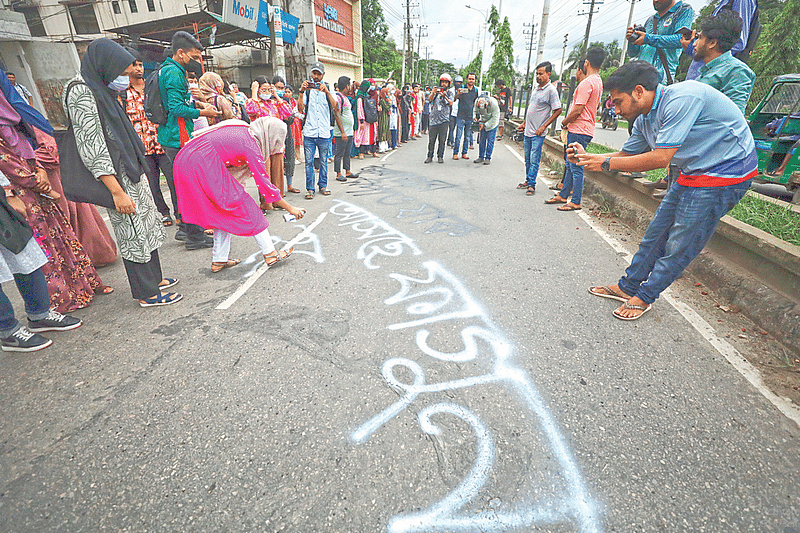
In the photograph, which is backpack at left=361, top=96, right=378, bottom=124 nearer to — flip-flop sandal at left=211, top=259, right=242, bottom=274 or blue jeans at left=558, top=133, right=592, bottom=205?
blue jeans at left=558, top=133, right=592, bottom=205

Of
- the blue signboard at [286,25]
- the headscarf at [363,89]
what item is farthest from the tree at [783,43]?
the blue signboard at [286,25]

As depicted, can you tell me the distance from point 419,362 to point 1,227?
104 inches

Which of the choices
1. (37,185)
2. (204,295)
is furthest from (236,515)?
(37,185)

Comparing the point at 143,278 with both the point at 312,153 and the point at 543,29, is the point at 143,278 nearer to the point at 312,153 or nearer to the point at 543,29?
the point at 312,153

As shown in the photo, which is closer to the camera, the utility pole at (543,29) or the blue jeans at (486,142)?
the blue jeans at (486,142)

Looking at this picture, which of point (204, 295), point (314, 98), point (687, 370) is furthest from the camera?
point (314, 98)

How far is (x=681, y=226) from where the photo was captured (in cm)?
262

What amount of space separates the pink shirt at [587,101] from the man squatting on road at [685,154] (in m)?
2.55

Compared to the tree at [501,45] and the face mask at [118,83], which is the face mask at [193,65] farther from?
the tree at [501,45]

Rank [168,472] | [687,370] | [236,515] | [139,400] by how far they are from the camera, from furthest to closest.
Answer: [687,370] → [139,400] → [168,472] → [236,515]

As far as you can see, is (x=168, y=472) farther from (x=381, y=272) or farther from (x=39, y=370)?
(x=381, y=272)

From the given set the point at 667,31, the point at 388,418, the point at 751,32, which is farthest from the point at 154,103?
the point at 751,32

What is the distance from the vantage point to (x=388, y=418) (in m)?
1.98

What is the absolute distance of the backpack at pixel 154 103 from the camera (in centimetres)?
402
